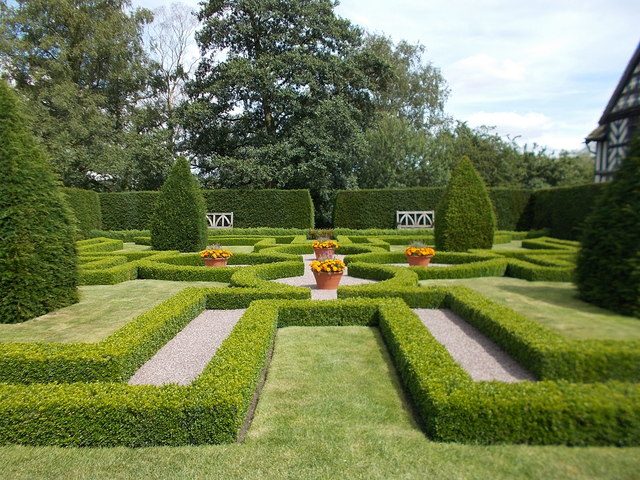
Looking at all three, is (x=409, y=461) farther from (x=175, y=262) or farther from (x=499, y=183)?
(x=499, y=183)

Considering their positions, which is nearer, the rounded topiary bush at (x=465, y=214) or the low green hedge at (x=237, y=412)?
the low green hedge at (x=237, y=412)

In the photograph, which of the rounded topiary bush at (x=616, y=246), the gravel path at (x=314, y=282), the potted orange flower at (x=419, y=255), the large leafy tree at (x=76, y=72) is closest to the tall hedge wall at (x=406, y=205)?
the potted orange flower at (x=419, y=255)

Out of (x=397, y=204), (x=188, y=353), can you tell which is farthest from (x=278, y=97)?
(x=188, y=353)

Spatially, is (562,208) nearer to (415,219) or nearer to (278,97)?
(415,219)

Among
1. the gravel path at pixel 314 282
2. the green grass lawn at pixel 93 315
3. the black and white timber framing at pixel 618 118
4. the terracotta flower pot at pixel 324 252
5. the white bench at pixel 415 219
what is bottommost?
the gravel path at pixel 314 282

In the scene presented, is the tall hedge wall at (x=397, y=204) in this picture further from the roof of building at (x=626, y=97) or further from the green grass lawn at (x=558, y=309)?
the green grass lawn at (x=558, y=309)

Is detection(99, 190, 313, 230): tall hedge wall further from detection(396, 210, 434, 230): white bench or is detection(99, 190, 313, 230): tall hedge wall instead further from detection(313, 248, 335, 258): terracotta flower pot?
detection(313, 248, 335, 258): terracotta flower pot

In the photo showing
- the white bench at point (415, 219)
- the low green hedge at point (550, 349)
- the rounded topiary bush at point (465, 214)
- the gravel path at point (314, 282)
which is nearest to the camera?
the low green hedge at point (550, 349)

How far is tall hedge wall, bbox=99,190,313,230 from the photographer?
23.8 m

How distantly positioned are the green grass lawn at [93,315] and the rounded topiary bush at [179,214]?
4367 mm

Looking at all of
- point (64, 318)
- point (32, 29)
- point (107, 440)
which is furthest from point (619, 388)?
point (32, 29)

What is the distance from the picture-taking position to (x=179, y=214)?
1400cm

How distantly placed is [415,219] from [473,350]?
1862 cm

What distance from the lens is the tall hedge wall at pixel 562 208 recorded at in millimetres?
16970
